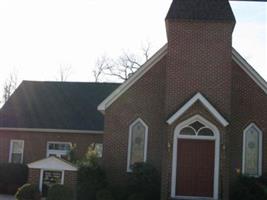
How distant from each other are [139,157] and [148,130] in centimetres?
122

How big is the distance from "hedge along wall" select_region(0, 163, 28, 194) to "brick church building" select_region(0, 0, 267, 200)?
20.2 ft

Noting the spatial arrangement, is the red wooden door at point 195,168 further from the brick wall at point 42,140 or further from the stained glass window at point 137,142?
the brick wall at point 42,140

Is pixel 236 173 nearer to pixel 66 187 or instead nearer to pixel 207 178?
pixel 207 178

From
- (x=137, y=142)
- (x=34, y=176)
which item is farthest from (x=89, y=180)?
(x=137, y=142)

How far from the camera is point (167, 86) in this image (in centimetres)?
1908

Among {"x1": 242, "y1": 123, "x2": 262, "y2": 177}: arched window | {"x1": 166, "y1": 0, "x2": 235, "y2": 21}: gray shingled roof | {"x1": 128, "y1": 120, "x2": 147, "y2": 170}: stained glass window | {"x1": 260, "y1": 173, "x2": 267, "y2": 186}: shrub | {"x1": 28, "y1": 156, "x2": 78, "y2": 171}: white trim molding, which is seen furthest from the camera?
{"x1": 128, "y1": 120, "x2": 147, "y2": 170}: stained glass window

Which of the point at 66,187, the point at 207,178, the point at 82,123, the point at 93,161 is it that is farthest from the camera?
the point at 82,123

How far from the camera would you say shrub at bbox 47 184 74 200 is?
634 inches

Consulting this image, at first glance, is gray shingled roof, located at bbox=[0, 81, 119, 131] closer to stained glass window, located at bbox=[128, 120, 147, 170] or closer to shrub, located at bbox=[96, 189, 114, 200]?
stained glass window, located at bbox=[128, 120, 147, 170]

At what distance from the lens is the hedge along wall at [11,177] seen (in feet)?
83.7

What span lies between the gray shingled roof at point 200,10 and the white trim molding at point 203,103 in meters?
3.43

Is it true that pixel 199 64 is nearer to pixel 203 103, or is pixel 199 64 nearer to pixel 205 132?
pixel 203 103

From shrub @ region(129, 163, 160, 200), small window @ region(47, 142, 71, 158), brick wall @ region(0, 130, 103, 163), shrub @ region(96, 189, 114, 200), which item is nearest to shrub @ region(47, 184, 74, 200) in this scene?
shrub @ region(96, 189, 114, 200)

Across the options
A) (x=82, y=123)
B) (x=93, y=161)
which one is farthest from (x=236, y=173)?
(x=82, y=123)
